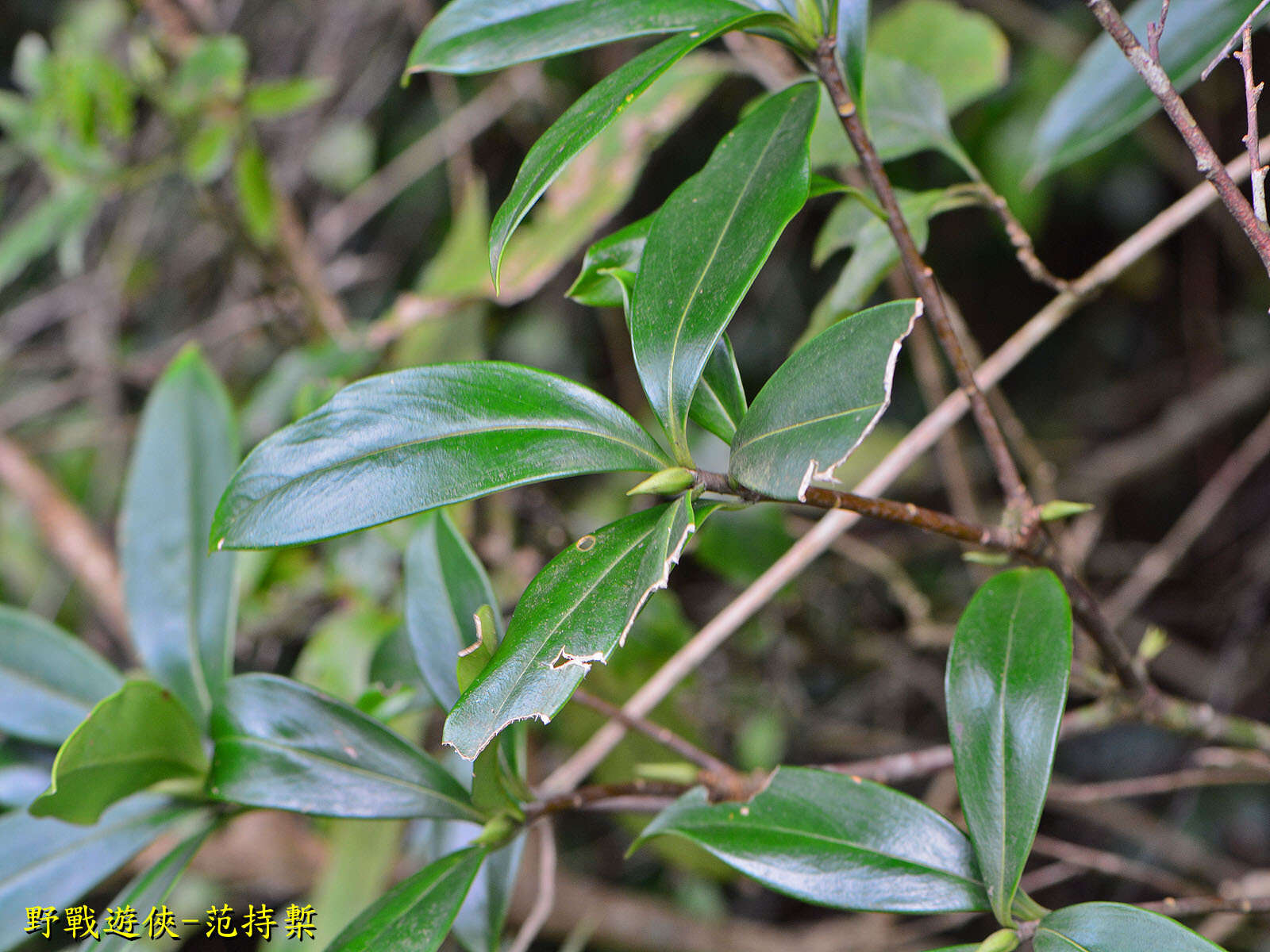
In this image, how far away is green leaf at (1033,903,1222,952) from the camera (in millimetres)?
301

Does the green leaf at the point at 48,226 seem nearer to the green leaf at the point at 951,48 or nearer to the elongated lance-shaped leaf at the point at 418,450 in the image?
the elongated lance-shaped leaf at the point at 418,450

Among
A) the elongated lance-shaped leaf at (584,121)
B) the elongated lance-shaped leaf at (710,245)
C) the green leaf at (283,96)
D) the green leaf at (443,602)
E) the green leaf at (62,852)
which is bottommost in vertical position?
the green leaf at (62,852)

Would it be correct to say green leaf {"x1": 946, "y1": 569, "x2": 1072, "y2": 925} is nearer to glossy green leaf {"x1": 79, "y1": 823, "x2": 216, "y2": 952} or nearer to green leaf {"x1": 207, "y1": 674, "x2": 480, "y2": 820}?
green leaf {"x1": 207, "y1": 674, "x2": 480, "y2": 820}

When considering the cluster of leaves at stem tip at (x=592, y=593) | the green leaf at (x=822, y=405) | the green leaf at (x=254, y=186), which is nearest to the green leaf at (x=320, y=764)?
the cluster of leaves at stem tip at (x=592, y=593)

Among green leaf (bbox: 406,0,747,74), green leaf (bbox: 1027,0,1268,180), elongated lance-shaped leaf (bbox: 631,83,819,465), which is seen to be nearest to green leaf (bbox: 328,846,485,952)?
elongated lance-shaped leaf (bbox: 631,83,819,465)

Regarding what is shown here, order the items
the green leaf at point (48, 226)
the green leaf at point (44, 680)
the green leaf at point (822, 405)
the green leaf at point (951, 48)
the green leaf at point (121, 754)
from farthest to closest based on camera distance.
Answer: the green leaf at point (48, 226), the green leaf at point (951, 48), the green leaf at point (44, 680), the green leaf at point (121, 754), the green leaf at point (822, 405)

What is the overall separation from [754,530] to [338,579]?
1.46ft

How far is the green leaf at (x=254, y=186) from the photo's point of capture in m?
0.94

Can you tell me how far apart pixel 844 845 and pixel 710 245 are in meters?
0.25

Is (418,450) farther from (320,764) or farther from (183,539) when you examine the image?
(183,539)

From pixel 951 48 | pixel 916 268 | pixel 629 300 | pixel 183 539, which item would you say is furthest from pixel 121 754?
pixel 951 48

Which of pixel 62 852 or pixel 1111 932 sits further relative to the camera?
pixel 62 852

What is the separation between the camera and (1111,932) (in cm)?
31

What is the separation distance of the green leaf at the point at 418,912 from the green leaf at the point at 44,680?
250 mm
